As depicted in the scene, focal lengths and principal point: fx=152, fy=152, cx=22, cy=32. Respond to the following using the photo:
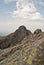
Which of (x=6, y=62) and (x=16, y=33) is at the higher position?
(x=16, y=33)

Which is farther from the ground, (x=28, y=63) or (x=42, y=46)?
(x=42, y=46)

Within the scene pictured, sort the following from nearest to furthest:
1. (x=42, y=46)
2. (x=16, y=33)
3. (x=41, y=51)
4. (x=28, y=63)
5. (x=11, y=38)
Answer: (x=28, y=63) < (x=41, y=51) < (x=42, y=46) < (x=11, y=38) < (x=16, y=33)

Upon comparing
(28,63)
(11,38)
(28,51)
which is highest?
(11,38)

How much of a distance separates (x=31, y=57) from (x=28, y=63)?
934 mm

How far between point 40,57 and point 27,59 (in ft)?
5.06

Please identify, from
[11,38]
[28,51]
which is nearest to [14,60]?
[28,51]

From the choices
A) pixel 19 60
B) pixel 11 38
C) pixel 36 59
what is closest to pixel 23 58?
pixel 19 60

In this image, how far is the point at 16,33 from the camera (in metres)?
90.5

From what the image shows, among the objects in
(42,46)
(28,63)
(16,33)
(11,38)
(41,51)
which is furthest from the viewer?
(16,33)

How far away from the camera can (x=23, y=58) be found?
18.3 meters

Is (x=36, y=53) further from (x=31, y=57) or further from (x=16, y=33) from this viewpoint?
(x=16, y=33)

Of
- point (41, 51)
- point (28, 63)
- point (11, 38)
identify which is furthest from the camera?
point (11, 38)

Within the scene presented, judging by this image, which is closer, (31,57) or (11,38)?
(31,57)

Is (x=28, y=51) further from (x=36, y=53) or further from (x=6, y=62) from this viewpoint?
(x=6, y=62)
